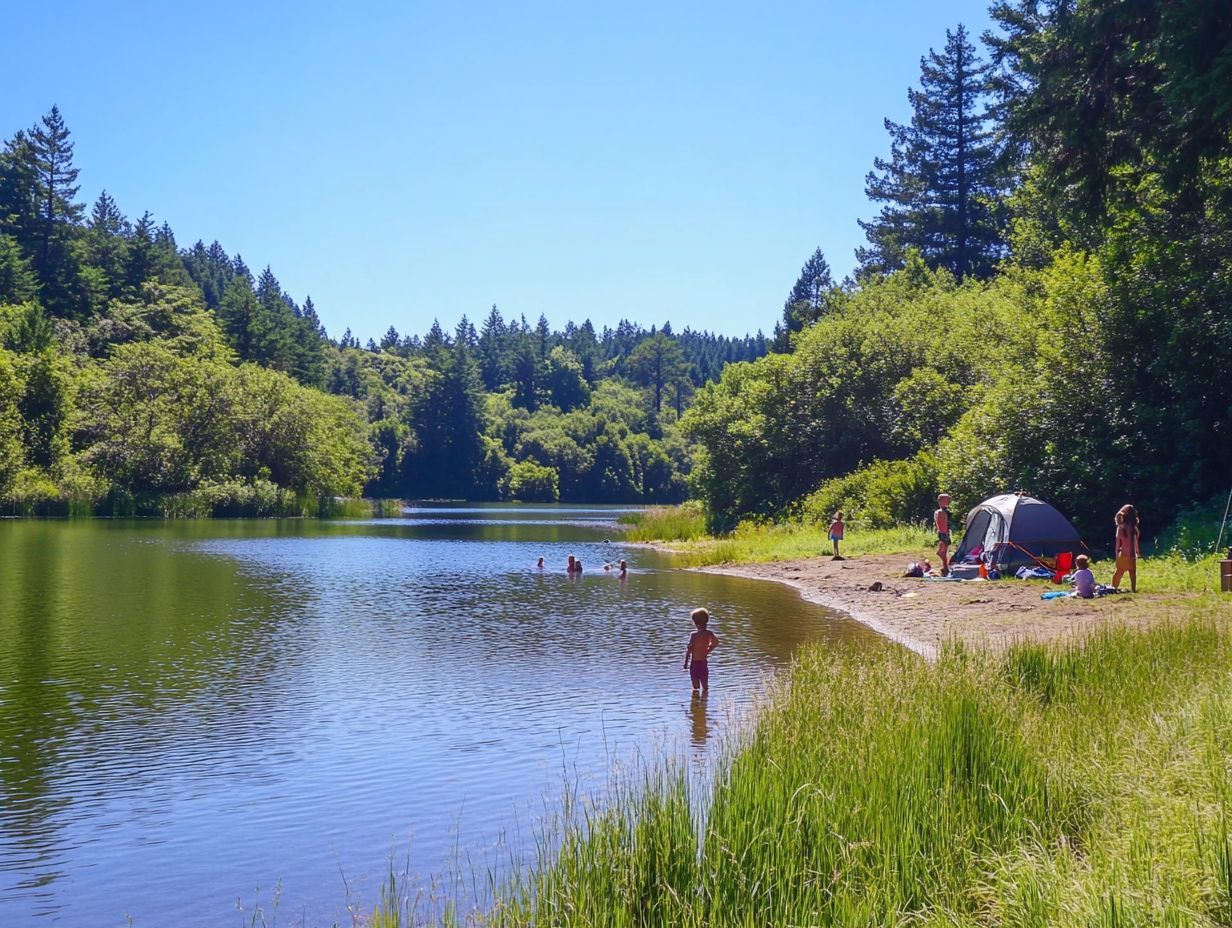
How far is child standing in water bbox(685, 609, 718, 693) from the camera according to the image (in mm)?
15877

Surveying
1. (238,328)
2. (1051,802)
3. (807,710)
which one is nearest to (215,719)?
(807,710)

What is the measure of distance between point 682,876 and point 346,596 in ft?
83.7

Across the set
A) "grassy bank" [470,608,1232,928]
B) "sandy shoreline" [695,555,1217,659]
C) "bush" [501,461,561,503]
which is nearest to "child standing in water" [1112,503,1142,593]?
"sandy shoreline" [695,555,1217,659]

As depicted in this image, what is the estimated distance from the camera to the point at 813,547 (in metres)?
40.0

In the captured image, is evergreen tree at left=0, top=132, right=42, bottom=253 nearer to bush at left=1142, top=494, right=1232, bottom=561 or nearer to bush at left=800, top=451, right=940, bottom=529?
bush at left=800, top=451, right=940, bottom=529

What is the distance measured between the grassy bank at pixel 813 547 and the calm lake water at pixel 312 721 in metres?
5.95

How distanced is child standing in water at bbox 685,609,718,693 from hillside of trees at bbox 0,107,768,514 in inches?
2542

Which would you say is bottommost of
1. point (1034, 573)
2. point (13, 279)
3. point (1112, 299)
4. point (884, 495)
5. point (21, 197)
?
point (1034, 573)

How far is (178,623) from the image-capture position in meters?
24.3

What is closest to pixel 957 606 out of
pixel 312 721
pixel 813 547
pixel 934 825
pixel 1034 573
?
pixel 1034 573

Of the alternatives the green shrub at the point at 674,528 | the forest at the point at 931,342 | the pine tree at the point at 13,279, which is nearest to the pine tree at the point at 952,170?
the forest at the point at 931,342

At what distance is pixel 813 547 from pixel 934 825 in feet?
107

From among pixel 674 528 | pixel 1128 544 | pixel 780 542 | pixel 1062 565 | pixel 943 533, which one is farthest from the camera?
pixel 674 528

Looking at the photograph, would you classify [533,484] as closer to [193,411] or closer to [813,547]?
[193,411]
